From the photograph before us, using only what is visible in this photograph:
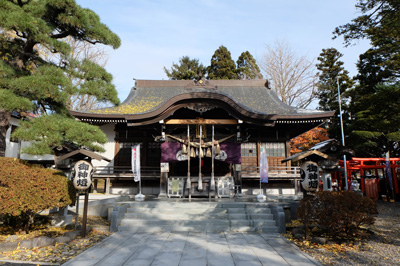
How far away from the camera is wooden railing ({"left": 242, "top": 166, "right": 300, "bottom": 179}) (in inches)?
527

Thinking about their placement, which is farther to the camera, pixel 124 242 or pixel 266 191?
pixel 266 191

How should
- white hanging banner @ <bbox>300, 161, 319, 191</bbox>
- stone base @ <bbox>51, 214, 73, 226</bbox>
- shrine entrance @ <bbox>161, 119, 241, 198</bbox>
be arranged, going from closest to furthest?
white hanging banner @ <bbox>300, 161, 319, 191</bbox>, stone base @ <bbox>51, 214, 73, 226</bbox>, shrine entrance @ <bbox>161, 119, 241, 198</bbox>

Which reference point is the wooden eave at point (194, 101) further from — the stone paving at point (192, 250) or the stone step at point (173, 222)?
the stone paving at point (192, 250)

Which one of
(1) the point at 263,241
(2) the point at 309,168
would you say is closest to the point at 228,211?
(1) the point at 263,241

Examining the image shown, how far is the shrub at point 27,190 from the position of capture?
605 cm

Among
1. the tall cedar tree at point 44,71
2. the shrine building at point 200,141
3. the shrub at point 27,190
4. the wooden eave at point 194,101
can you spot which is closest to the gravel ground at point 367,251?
the shrine building at point 200,141

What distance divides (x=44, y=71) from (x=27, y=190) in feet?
12.3

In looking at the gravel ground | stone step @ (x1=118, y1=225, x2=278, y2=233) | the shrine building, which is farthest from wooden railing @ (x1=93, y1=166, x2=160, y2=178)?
the gravel ground

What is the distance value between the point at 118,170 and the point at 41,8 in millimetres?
8695

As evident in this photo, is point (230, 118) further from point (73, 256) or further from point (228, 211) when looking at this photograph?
point (73, 256)

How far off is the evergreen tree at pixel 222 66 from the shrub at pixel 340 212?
2786 cm

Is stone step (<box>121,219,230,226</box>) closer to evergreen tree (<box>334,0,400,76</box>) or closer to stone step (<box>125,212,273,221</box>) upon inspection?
stone step (<box>125,212,273,221</box>)

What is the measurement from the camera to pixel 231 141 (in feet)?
40.7

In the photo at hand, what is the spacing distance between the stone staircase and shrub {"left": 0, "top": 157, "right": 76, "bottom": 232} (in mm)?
2344
